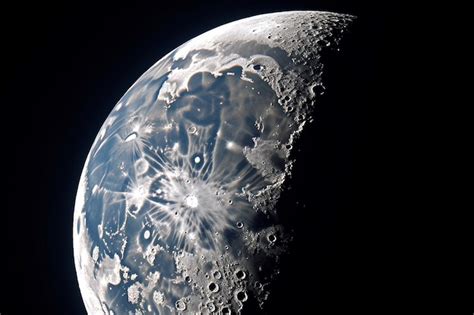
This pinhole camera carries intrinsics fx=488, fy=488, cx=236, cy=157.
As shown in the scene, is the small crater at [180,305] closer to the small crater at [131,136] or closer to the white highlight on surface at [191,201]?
the white highlight on surface at [191,201]

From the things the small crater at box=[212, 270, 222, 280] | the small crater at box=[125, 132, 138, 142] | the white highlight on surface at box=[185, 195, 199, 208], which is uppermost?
the small crater at box=[125, 132, 138, 142]

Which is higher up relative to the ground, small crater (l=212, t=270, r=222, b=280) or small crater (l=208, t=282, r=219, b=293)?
small crater (l=212, t=270, r=222, b=280)

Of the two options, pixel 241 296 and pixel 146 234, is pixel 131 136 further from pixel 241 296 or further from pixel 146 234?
pixel 241 296

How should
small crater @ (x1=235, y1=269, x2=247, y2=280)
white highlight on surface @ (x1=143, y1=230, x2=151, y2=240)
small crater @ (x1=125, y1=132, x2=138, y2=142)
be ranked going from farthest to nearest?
small crater @ (x1=125, y1=132, x2=138, y2=142) < white highlight on surface @ (x1=143, y1=230, x2=151, y2=240) < small crater @ (x1=235, y1=269, x2=247, y2=280)

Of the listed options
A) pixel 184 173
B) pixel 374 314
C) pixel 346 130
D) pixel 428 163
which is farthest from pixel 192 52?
pixel 374 314

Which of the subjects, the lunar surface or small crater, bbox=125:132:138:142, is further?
small crater, bbox=125:132:138:142

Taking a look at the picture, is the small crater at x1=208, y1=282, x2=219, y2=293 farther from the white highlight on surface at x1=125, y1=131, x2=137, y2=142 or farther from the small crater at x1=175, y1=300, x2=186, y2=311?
the white highlight on surface at x1=125, y1=131, x2=137, y2=142

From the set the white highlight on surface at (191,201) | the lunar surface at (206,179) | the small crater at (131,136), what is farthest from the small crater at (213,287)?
the small crater at (131,136)

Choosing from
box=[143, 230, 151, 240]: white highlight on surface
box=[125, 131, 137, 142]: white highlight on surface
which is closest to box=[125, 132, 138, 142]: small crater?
box=[125, 131, 137, 142]: white highlight on surface

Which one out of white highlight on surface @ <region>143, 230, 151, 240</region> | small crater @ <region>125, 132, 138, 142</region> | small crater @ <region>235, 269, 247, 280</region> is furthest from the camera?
small crater @ <region>125, 132, 138, 142</region>

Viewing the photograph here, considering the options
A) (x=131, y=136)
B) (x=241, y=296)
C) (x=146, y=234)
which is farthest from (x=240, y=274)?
A: (x=131, y=136)

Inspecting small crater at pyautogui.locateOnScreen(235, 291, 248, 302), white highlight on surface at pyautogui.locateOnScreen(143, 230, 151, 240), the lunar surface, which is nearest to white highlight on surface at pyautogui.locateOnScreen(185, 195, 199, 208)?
the lunar surface
